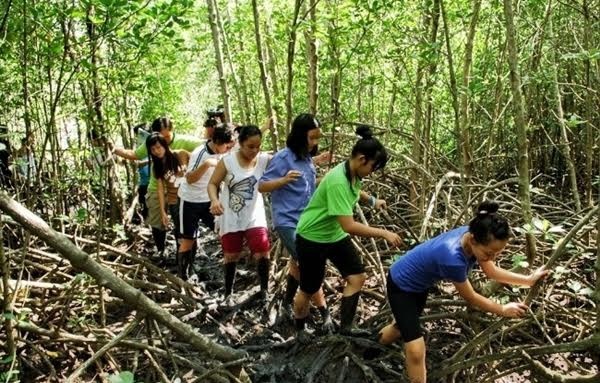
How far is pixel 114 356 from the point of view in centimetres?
344

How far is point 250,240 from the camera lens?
3.84 m

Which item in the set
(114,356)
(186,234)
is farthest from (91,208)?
(114,356)

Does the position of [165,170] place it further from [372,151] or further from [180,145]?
[372,151]

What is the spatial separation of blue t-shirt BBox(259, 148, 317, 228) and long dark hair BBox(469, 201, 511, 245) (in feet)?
4.05

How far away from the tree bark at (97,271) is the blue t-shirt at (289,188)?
1.25 meters

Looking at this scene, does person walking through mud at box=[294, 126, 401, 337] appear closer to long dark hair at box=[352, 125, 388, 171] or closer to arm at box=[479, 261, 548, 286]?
long dark hair at box=[352, 125, 388, 171]

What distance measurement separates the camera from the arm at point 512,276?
2.44 meters

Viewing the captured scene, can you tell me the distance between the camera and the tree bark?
1.72 m

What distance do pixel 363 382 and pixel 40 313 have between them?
6.78 feet

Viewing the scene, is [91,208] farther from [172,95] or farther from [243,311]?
[172,95]

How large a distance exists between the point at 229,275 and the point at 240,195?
64 cm

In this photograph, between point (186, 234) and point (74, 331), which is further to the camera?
point (186, 234)

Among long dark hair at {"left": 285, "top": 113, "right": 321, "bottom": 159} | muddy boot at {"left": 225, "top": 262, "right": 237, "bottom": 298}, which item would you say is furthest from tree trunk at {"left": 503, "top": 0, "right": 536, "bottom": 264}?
muddy boot at {"left": 225, "top": 262, "right": 237, "bottom": 298}

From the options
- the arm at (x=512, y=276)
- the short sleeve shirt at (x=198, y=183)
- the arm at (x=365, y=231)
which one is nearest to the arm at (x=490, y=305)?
the arm at (x=512, y=276)
